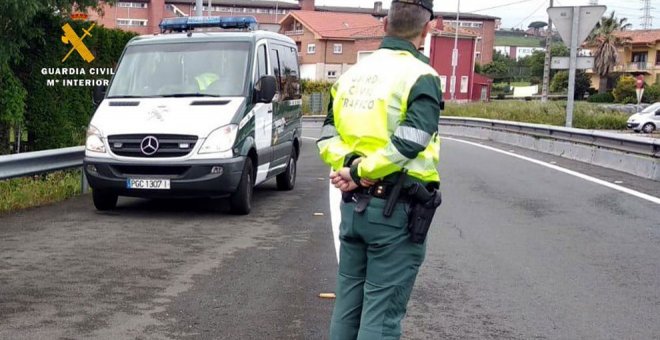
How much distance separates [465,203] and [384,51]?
766cm

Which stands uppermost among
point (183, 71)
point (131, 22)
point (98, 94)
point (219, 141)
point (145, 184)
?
point (131, 22)

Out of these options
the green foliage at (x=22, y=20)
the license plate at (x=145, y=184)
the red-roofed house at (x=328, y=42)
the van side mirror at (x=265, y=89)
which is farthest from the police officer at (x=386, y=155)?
the red-roofed house at (x=328, y=42)

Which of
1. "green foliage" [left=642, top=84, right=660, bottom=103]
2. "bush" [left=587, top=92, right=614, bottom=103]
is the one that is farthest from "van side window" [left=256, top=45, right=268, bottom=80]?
"bush" [left=587, top=92, right=614, bottom=103]

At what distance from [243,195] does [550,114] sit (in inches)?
997

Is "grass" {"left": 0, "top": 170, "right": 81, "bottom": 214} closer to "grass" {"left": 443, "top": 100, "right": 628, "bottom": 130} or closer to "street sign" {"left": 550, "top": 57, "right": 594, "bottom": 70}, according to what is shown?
"street sign" {"left": 550, "top": 57, "right": 594, "bottom": 70}

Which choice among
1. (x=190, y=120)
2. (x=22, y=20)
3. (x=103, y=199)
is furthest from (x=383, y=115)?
(x=22, y=20)

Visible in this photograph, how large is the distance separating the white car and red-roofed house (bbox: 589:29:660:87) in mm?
46612

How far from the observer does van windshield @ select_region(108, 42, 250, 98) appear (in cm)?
984

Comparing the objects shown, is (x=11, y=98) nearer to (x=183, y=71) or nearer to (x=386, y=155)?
(x=183, y=71)

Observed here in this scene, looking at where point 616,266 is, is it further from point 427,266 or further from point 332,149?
point 332,149

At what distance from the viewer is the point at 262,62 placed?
34.4ft

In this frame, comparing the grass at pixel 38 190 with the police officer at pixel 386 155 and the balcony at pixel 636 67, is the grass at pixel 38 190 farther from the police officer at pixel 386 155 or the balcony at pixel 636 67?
the balcony at pixel 636 67

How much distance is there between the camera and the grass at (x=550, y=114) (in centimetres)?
3231

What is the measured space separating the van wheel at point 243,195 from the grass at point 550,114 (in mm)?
23705
